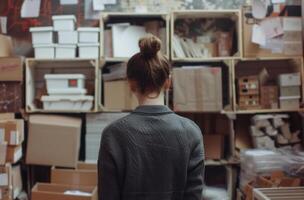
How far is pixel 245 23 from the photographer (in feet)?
11.6

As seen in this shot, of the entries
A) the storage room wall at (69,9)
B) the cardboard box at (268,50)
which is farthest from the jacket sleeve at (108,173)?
the storage room wall at (69,9)

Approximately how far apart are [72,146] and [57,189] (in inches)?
15.2

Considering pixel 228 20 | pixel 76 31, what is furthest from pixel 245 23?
pixel 76 31

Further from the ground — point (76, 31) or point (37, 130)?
point (76, 31)

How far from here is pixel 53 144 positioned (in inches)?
134

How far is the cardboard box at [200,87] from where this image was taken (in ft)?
11.1

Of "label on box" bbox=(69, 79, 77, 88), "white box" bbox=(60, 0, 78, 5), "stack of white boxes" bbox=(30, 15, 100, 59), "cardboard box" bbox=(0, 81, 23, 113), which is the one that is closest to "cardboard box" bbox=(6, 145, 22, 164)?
"cardboard box" bbox=(0, 81, 23, 113)

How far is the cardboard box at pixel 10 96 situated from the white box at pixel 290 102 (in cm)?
230

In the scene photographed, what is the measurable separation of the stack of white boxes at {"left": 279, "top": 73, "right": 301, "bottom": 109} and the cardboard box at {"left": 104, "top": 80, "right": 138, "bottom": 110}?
1298mm

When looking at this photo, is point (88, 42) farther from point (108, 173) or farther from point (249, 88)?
point (108, 173)

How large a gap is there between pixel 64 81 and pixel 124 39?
2.16ft

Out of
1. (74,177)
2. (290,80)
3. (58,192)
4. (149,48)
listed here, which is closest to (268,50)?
(290,80)

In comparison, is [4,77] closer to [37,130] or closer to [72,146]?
[37,130]

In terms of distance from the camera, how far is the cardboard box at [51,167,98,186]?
333cm
